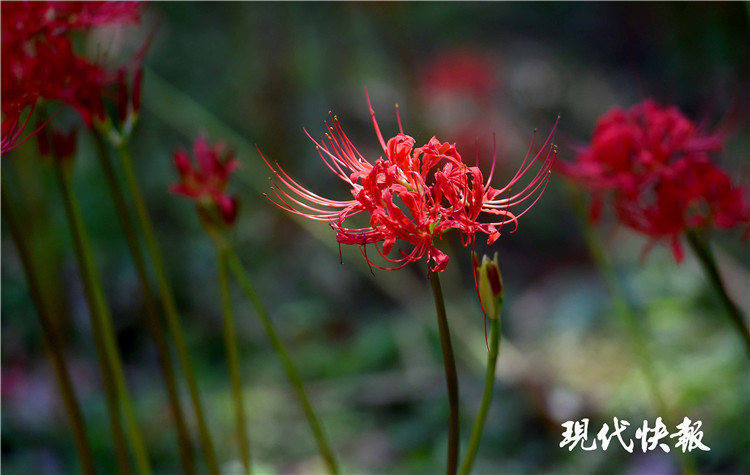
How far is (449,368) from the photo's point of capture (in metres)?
0.76

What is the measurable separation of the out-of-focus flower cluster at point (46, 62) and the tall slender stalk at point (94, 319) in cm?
11

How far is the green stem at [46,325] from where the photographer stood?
93 cm

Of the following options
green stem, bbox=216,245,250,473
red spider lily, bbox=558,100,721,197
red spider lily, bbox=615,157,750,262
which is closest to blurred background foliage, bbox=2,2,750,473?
red spider lily, bbox=558,100,721,197

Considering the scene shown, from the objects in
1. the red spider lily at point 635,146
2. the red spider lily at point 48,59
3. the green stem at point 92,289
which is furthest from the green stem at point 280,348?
the red spider lily at point 635,146

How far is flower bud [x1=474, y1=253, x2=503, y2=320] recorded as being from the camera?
753 millimetres

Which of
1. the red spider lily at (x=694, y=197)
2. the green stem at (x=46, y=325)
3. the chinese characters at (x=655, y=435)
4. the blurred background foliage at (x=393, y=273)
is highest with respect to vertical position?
the blurred background foliage at (x=393, y=273)

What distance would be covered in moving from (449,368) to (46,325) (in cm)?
66

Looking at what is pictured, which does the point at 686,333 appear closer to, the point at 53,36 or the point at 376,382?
the point at 376,382

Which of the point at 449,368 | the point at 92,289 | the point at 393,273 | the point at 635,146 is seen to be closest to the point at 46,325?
the point at 92,289

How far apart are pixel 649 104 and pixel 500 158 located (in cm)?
289

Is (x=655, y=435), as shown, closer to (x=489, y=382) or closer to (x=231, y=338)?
(x=489, y=382)

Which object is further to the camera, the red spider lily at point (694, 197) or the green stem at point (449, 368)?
the red spider lily at point (694, 197)

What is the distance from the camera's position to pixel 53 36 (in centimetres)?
100

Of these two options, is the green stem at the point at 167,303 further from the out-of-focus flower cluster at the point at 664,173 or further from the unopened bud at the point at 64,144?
the out-of-focus flower cluster at the point at 664,173
